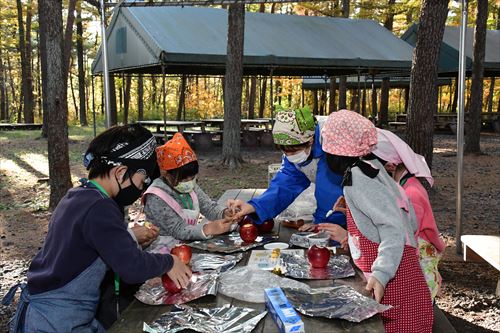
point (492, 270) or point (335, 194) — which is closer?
point (335, 194)

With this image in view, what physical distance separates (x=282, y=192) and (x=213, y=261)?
3.36 ft

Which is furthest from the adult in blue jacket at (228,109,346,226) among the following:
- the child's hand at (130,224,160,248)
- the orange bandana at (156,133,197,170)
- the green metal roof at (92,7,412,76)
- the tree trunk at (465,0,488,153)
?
the tree trunk at (465,0,488,153)

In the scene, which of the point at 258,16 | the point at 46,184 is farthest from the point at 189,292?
the point at 258,16

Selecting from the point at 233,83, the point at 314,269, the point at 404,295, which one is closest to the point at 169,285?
the point at 314,269

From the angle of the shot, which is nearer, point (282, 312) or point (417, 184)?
point (282, 312)

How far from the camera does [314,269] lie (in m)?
2.19

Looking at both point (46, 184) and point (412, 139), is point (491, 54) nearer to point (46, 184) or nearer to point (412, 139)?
point (412, 139)

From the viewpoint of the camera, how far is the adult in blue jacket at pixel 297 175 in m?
2.95

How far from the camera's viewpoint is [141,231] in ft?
8.02

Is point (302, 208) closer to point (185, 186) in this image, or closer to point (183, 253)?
point (185, 186)

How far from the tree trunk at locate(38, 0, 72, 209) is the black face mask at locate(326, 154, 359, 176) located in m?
5.38

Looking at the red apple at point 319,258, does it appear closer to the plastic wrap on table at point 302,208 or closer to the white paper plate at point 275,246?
the white paper plate at point 275,246

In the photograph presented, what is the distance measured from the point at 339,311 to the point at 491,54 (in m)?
19.3

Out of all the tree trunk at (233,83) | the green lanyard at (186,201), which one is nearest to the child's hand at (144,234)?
the green lanyard at (186,201)
